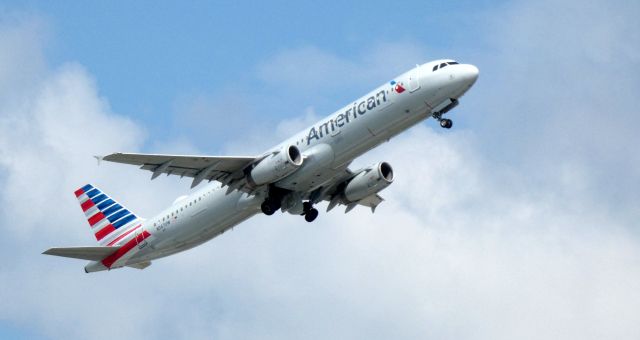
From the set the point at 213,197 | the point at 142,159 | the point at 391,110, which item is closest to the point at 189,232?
the point at 213,197

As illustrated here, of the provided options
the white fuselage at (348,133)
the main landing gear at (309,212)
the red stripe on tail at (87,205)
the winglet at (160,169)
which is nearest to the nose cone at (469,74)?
the white fuselage at (348,133)

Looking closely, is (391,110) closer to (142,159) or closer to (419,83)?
(419,83)

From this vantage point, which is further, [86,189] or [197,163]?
[86,189]

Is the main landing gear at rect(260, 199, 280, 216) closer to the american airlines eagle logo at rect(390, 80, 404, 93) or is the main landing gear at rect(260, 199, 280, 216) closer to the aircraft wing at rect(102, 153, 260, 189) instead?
the aircraft wing at rect(102, 153, 260, 189)

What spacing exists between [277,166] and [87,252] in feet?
44.7

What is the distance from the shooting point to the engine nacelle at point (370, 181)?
63500mm

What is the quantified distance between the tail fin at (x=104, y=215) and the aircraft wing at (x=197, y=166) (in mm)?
9167

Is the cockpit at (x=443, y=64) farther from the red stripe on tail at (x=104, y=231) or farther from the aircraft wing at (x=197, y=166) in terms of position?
the red stripe on tail at (x=104, y=231)

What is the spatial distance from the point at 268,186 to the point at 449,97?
10395 mm

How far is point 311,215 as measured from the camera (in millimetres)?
64688

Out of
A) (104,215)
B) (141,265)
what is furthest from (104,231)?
(141,265)

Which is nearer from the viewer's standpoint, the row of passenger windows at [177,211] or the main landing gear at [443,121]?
the main landing gear at [443,121]

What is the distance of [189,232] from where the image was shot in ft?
206

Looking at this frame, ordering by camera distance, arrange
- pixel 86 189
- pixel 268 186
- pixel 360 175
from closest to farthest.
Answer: pixel 268 186, pixel 360 175, pixel 86 189
